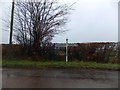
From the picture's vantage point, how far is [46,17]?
1875cm

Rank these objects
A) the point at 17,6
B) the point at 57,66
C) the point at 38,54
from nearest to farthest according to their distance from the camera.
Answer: the point at 57,66
the point at 38,54
the point at 17,6

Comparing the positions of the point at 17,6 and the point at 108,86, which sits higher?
the point at 17,6

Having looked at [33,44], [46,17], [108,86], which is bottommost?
[108,86]

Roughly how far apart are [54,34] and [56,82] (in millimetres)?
9590

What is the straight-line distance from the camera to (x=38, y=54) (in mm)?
17875

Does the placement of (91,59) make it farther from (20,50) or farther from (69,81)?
(69,81)

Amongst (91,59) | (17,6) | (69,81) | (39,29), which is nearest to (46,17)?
(39,29)

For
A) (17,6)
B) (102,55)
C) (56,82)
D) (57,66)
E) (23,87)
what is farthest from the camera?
(17,6)

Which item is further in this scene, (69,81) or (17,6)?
(17,6)

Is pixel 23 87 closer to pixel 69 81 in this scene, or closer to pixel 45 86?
pixel 45 86

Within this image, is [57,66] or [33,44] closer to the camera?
[57,66]

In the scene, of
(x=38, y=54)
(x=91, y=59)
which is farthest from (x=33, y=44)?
(x=91, y=59)

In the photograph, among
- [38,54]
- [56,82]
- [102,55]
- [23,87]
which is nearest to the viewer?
[23,87]

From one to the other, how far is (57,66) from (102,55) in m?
4.22
